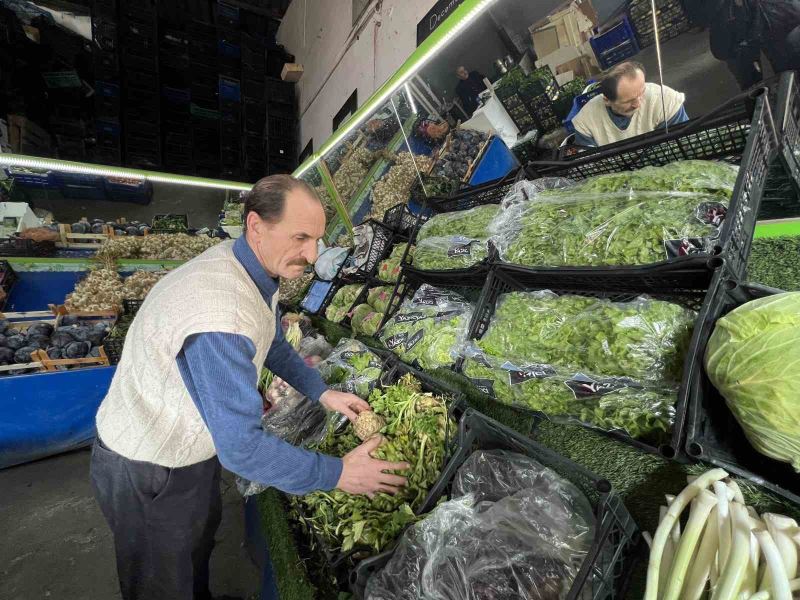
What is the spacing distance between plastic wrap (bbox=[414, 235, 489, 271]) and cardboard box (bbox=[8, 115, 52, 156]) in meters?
13.6

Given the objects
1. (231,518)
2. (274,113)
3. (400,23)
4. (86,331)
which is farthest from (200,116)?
(231,518)

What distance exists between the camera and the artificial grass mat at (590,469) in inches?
39.6

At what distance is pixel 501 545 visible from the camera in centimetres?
106

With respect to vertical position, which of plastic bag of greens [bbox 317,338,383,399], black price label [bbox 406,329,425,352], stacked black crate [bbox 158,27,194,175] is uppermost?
stacked black crate [bbox 158,27,194,175]

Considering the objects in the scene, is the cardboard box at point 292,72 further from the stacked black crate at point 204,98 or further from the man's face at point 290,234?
the man's face at point 290,234

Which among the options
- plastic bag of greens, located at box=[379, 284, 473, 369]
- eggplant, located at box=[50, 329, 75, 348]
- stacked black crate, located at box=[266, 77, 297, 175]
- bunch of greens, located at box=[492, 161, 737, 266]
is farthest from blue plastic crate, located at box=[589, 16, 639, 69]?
stacked black crate, located at box=[266, 77, 297, 175]

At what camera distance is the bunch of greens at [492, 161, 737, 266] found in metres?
1.34

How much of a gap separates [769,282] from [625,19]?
2.46 m

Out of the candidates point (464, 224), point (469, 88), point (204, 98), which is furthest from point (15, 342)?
point (204, 98)

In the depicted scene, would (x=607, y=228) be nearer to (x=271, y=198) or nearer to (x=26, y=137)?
(x=271, y=198)

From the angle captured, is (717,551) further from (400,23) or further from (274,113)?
(274,113)

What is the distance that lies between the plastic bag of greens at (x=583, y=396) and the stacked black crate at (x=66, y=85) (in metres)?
14.9

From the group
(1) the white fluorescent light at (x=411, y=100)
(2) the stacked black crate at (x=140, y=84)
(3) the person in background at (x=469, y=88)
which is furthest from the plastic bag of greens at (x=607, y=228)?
(2) the stacked black crate at (x=140, y=84)

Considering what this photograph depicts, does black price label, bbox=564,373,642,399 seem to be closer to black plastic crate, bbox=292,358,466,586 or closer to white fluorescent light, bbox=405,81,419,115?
black plastic crate, bbox=292,358,466,586
